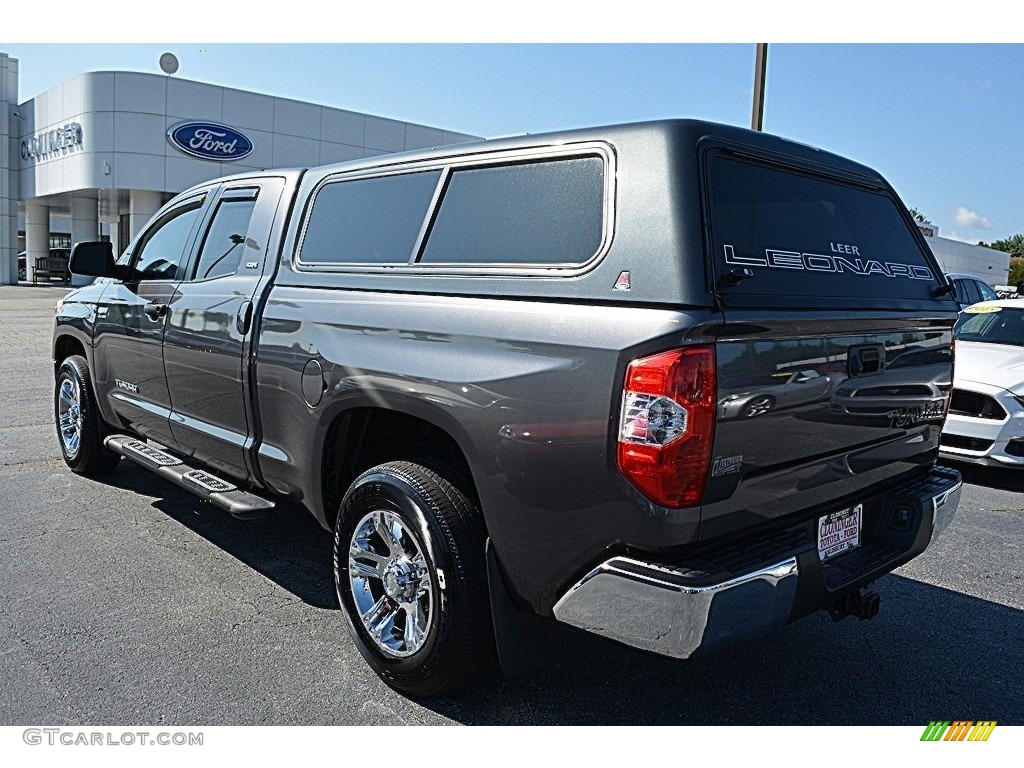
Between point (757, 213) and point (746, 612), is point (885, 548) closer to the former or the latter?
point (746, 612)

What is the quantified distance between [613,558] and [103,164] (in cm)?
3089

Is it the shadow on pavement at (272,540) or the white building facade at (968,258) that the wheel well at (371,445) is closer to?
the shadow on pavement at (272,540)

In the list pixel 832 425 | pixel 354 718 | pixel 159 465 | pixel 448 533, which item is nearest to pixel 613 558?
pixel 448 533

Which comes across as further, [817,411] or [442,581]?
[442,581]

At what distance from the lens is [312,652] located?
3.62 m

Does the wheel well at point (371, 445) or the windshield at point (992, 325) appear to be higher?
the windshield at point (992, 325)

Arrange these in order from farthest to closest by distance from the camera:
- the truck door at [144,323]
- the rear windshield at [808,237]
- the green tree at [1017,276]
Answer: the green tree at [1017,276], the truck door at [144,323], the rear windshield at [808,237]

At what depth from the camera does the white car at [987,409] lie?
6590mm

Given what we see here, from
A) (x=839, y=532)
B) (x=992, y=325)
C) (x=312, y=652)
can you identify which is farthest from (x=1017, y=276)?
(x=312, y=652)

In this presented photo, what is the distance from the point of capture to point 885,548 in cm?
337

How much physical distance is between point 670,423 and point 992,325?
687cm

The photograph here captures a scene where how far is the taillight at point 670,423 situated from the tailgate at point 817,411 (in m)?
0.06

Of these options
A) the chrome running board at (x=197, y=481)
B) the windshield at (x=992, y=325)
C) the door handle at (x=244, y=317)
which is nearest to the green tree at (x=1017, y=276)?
the windshield at (x=992, y=325)
